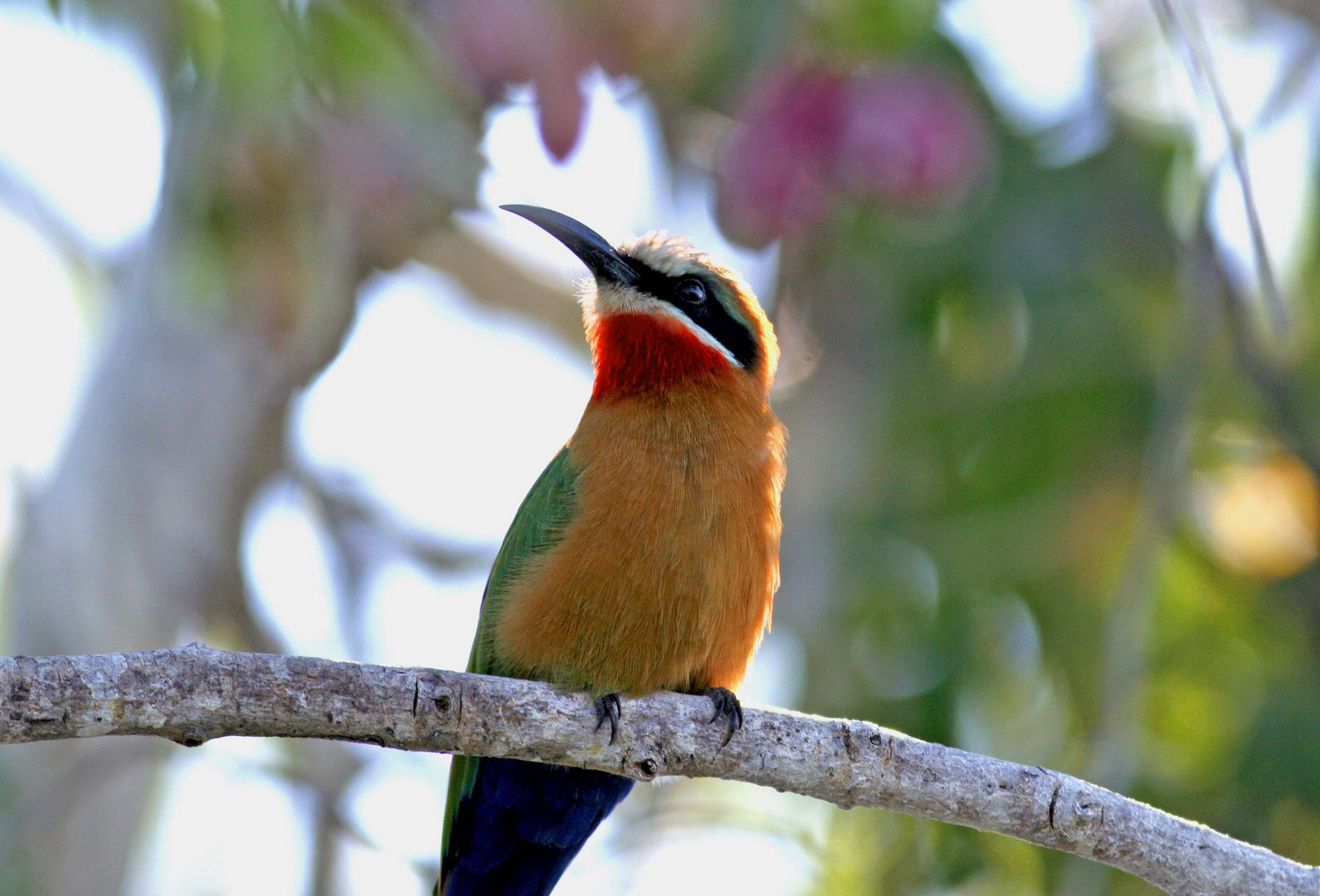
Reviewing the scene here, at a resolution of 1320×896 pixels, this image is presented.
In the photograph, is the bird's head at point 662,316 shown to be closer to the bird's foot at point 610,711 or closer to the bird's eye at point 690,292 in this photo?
the bird's eye at point 690,292

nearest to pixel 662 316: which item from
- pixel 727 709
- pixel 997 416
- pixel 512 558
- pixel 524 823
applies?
pixel 512 558

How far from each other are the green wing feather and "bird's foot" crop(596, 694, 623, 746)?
428 millimetres

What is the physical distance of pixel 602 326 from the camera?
172 inches

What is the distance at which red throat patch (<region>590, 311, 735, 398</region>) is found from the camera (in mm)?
4102

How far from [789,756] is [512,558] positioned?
1079mm

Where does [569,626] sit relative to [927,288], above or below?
below

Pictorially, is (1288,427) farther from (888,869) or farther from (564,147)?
(564,147)

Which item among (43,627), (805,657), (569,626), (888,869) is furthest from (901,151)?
(43,627)

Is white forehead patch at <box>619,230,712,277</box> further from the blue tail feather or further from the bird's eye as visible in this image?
the blue tail feather

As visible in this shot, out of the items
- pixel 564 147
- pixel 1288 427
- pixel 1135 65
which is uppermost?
pixel 1135 65

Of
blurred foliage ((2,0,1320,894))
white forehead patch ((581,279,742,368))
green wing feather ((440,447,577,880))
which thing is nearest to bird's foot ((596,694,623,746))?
green wing feather ((440,447,577,880))

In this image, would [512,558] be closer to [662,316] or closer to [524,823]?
[524,823]

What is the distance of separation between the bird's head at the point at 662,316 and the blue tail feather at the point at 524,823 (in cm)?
107

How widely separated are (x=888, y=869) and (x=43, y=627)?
328cm
